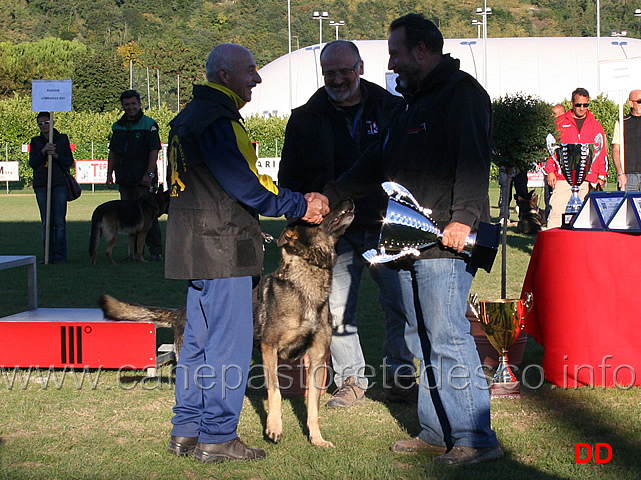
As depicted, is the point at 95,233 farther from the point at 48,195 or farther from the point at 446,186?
the point at 446,186

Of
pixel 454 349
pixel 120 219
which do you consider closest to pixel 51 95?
pixel 120 219

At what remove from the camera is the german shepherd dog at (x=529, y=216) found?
560 inches

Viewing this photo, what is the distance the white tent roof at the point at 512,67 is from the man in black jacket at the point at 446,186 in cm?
4838

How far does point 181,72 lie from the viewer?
9019cm

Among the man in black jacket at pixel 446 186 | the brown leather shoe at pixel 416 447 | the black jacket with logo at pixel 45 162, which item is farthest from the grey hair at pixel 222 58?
the black jacket with logo at pixel 45 162

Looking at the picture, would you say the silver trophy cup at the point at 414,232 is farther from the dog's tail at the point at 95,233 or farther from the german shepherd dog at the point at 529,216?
the german shepherd dog at the point at 529,216

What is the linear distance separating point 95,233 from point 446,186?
8628 mm

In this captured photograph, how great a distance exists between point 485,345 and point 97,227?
738 cm

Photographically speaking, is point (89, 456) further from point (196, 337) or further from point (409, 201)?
point (409, 201)

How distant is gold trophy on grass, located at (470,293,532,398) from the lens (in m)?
4.81

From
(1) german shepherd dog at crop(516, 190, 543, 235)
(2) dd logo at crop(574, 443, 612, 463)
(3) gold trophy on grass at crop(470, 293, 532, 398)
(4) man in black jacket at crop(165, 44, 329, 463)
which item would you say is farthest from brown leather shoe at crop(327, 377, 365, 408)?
(1) german shepherd dog at crop(516, 190, 543, 235)

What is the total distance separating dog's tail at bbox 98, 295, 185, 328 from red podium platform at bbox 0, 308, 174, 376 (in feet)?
1.01

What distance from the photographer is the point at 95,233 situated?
11.4 metres

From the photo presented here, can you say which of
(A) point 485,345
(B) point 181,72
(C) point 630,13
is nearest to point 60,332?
(A) point 485,345
